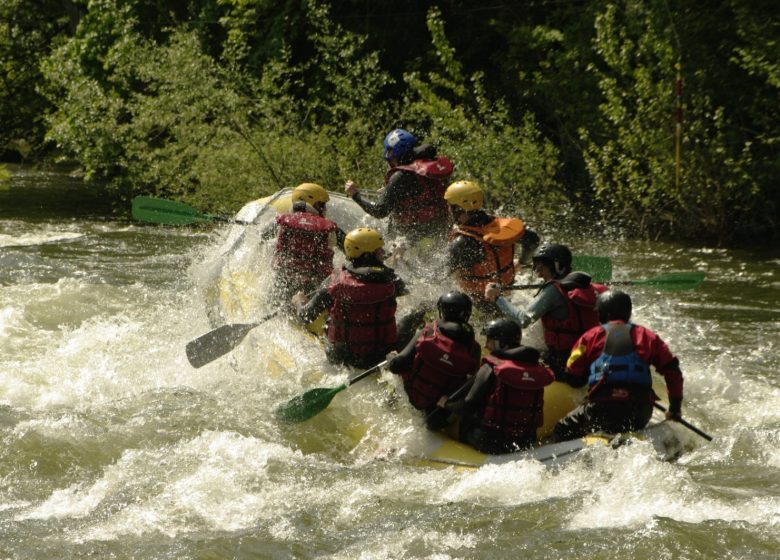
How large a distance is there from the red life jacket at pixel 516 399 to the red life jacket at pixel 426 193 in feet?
9.03

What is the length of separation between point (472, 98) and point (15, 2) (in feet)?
32.9

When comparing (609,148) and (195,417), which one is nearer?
(195,417)

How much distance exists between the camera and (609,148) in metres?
13.2

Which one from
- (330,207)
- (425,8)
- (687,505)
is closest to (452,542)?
(687,505)

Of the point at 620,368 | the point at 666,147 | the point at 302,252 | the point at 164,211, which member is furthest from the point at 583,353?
the point at 666,147

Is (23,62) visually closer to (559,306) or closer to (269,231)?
(269,231)

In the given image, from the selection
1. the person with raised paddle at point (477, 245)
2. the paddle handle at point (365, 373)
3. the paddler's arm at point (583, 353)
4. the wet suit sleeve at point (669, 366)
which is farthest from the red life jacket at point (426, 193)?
the wet suit sleeve at point (669, 366)

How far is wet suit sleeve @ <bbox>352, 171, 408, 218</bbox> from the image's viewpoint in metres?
8.58

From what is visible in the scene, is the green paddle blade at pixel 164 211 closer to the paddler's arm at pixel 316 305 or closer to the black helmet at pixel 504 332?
the paddler's arm at pixel 316 305

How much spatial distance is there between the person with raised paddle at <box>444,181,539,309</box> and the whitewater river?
54 centimetres

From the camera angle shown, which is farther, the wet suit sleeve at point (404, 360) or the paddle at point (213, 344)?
the paddle at point (213, 344)

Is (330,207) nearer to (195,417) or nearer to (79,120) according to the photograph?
(195,417)

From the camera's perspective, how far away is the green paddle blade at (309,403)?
6.81 meters

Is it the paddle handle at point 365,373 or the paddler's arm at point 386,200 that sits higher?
the paddler's arm at point 386,200
